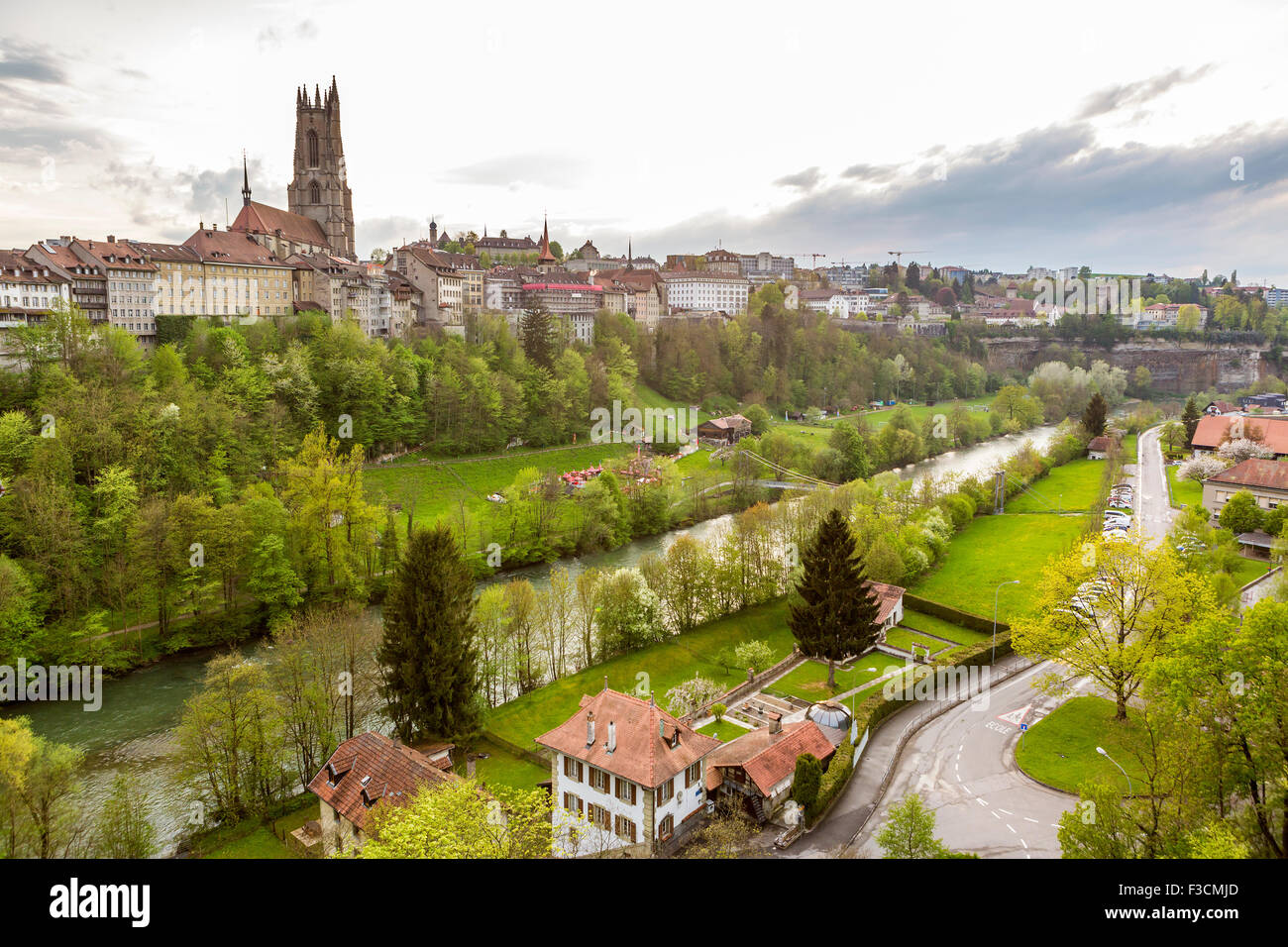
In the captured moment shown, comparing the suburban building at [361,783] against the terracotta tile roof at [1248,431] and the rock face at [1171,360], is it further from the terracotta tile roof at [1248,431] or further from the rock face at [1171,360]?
the rock face at [1171,360]

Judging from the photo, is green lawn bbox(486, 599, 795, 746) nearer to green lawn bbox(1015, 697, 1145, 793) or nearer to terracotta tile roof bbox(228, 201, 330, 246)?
green lawn bbox(1015, 697, 1145, 793)

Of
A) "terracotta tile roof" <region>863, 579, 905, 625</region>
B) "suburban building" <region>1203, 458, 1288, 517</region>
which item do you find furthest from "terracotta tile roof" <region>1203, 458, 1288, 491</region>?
"terracotta tile roof" <region>863, 579, 905, 625</region>

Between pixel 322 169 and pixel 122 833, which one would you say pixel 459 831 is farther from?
pixel 322 169

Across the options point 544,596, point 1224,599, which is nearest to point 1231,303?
point 1224,599

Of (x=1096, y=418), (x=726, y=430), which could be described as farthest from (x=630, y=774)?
(x=1096, y=418)
